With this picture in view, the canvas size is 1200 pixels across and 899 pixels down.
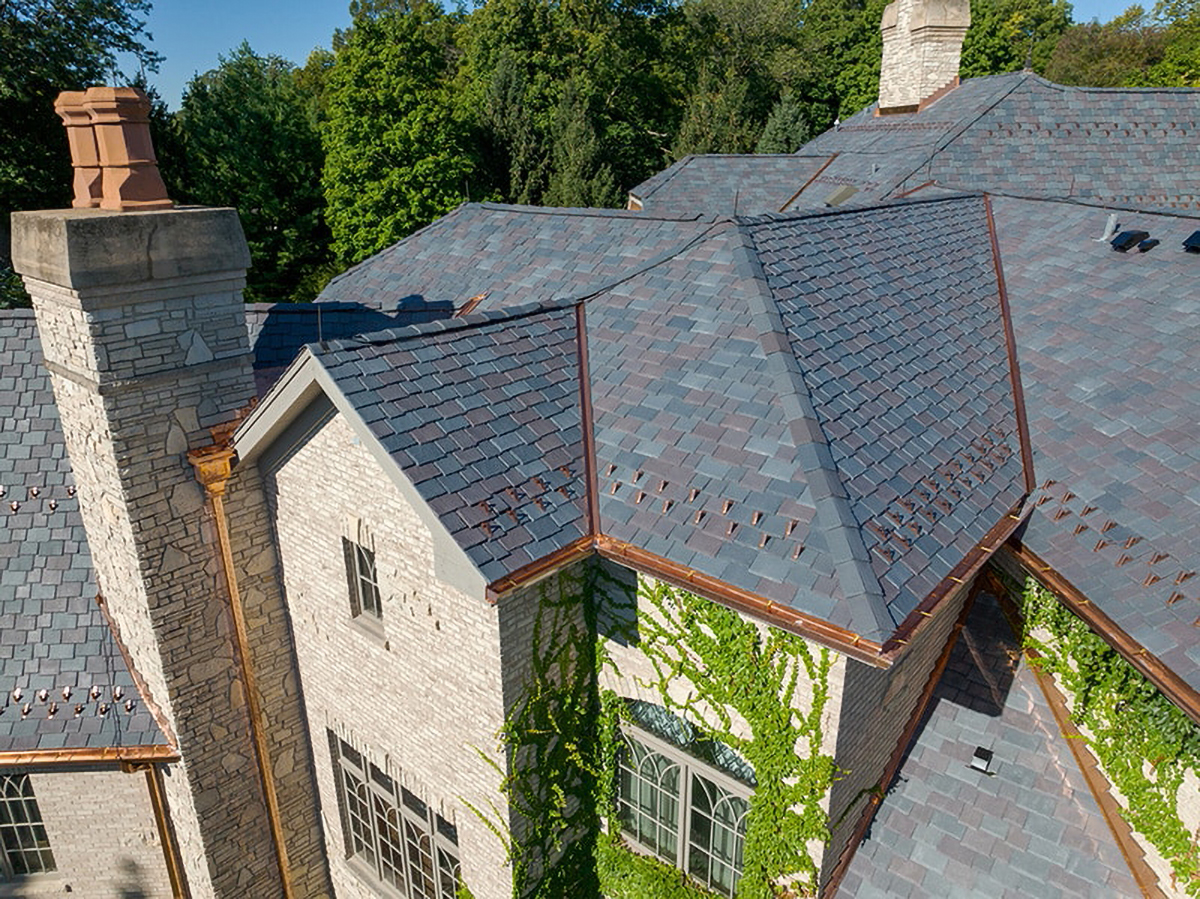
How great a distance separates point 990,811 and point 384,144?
36526 millimetres

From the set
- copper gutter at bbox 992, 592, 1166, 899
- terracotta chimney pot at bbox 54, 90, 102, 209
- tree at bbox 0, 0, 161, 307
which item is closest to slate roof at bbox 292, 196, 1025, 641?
copper gutter at bbox 992, 592, 1166, 899

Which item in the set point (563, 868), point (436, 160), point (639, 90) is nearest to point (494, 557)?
point (563, 868)

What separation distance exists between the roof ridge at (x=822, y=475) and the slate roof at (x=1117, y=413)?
2383 millimetres

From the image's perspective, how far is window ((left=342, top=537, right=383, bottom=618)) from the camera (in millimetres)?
8508

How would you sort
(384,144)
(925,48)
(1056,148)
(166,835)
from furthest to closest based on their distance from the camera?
(384,144) → (925,48) → (1056,148) → (166,835)

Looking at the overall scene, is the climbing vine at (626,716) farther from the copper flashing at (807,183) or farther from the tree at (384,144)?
the tree at (384,144)

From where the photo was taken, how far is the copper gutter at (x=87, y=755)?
9375mm

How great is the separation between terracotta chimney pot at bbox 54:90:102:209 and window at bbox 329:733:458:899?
711cm

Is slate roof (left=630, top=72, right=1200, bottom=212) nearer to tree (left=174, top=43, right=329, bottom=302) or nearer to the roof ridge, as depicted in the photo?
the roof ridge

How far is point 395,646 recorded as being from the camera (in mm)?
8375

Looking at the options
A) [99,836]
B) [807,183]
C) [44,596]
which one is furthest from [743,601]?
[807,183]

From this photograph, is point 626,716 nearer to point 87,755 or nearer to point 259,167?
point 87,755

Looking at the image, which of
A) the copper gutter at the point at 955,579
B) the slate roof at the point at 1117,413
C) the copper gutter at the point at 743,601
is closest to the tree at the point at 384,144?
the slate roof at the point at 1117,413

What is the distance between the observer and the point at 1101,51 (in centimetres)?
6288
